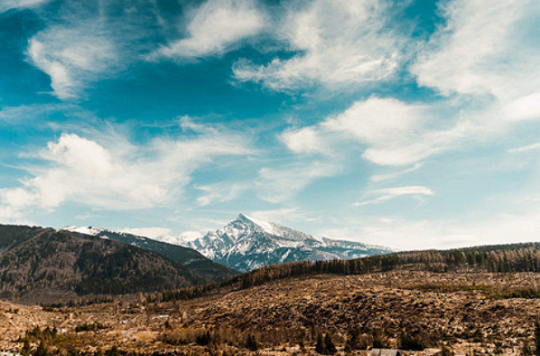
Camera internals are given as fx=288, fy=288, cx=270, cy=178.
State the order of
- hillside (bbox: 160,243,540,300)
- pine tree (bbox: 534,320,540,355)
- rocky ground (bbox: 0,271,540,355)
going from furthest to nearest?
hillside (bbox: 160,243,540,300)
rocky ground (bbox: 0,271,540,355)
pine tree (bbox: 534,320,540,355)

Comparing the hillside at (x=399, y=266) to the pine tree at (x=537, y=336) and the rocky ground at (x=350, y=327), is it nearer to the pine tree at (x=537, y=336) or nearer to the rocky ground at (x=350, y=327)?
the rocky ground at (x=350, y=327)

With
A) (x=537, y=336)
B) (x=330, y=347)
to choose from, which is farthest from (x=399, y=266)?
(x=330, y=347)

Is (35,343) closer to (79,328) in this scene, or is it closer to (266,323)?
(79,328)

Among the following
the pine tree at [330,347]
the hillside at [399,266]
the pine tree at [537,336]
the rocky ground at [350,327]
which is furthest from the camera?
the hillside at [399,266]

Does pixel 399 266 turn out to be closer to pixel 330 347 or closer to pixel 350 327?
pixel 350 327

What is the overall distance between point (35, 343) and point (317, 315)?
40931 millimetres

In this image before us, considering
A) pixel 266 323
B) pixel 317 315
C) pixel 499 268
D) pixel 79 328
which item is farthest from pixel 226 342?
pixel 499 268

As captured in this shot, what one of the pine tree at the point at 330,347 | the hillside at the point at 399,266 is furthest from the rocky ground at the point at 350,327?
the hillside at the point at 399,266

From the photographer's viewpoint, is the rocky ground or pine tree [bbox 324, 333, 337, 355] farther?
the rocky ground

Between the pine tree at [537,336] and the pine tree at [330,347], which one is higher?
the pine tree at [537,336]

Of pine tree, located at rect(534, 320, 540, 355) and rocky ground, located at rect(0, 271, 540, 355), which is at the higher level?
pine tree, located at rect(534, 320, 540, 355)

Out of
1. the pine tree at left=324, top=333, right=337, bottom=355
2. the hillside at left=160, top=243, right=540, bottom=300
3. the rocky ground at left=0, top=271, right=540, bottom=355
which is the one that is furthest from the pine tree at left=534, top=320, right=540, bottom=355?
the hillside at left=160, top=243, right=540, bottom=300

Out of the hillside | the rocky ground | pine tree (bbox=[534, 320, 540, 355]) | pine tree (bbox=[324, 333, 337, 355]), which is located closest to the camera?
pine tree (bbox=[534, 320, 540, 355])

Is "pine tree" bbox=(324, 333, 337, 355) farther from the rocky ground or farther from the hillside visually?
the hillside
